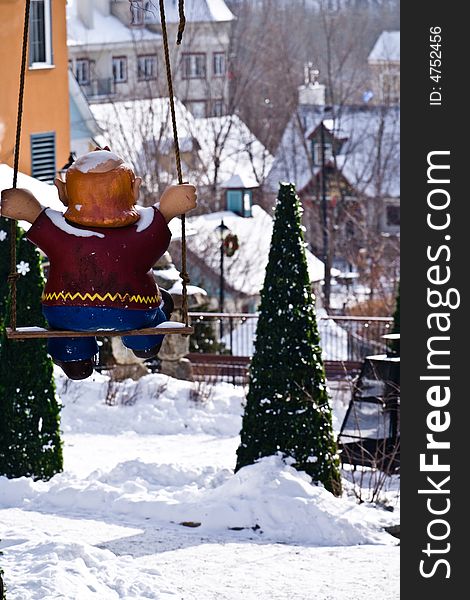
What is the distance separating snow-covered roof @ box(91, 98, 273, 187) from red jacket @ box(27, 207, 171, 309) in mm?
24568

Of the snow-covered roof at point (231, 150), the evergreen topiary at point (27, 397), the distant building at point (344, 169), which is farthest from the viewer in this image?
the distant building at point (344, 169)

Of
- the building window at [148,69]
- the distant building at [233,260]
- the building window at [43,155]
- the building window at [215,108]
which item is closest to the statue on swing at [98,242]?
the building window at [43,155]

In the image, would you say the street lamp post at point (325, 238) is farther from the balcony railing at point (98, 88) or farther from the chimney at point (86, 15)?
the chimney at point (86, 15)

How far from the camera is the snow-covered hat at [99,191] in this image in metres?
4.64

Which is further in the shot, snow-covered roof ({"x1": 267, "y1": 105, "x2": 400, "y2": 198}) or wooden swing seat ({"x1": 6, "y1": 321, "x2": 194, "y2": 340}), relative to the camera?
snow-covered roof ({"x1": 267, "y1": 105, "x2": 400, "y2": 198})

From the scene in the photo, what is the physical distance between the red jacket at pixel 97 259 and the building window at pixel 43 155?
13914 mm

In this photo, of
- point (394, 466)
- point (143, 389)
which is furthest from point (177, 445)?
point (394, 466)

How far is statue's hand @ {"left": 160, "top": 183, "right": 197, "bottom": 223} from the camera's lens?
15.1ft

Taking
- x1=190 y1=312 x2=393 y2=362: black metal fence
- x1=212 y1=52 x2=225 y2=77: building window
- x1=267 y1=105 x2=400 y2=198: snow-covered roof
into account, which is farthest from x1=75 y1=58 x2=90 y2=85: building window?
x1=190 y1=312 x2=393 y2=362: black metal fence

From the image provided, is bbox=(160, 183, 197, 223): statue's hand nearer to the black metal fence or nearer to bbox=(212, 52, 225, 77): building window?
the black metal fence

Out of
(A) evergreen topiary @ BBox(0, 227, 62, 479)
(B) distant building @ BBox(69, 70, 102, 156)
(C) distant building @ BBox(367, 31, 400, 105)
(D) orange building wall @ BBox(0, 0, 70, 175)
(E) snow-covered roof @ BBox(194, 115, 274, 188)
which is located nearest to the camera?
(A) evergreen topiary @ BBox(0, 227, 62, 479)

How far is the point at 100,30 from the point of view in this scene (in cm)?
4088

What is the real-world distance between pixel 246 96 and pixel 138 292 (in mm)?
34546

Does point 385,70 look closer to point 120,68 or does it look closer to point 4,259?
point 120,68
